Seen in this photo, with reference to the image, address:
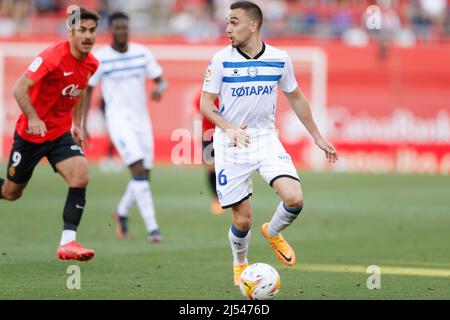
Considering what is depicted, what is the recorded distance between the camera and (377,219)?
17.3 metres

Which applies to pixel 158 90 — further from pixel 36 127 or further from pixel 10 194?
pixel 36 127

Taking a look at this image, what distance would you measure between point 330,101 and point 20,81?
58.1 feet

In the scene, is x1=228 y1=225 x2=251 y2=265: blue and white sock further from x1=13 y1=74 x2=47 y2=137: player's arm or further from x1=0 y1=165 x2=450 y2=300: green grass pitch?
x1=13 y1=74 x2=47 y2=137: player's arm

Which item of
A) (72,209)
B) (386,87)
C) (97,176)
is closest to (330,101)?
(386,87)

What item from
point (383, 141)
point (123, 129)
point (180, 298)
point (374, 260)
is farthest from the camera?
point (383, 141)

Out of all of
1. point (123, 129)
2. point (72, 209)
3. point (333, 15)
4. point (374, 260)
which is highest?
point (333, 15)

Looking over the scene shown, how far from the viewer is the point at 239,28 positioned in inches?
390

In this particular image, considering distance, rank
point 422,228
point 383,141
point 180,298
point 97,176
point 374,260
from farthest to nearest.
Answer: point 383,141, point 97,176, point 422,228, point 374,260, point 180,298

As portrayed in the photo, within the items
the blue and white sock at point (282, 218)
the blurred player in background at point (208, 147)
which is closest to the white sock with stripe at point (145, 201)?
the blurred player in background at point (208, 147)

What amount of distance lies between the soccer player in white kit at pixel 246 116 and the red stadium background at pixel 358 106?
53.8 feet

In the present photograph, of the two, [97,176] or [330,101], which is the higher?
[330,101]

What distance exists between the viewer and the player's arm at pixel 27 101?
10.3 m

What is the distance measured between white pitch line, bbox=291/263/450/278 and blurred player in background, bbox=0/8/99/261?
2.62m

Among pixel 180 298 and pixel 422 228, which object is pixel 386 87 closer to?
pixel 422 228
